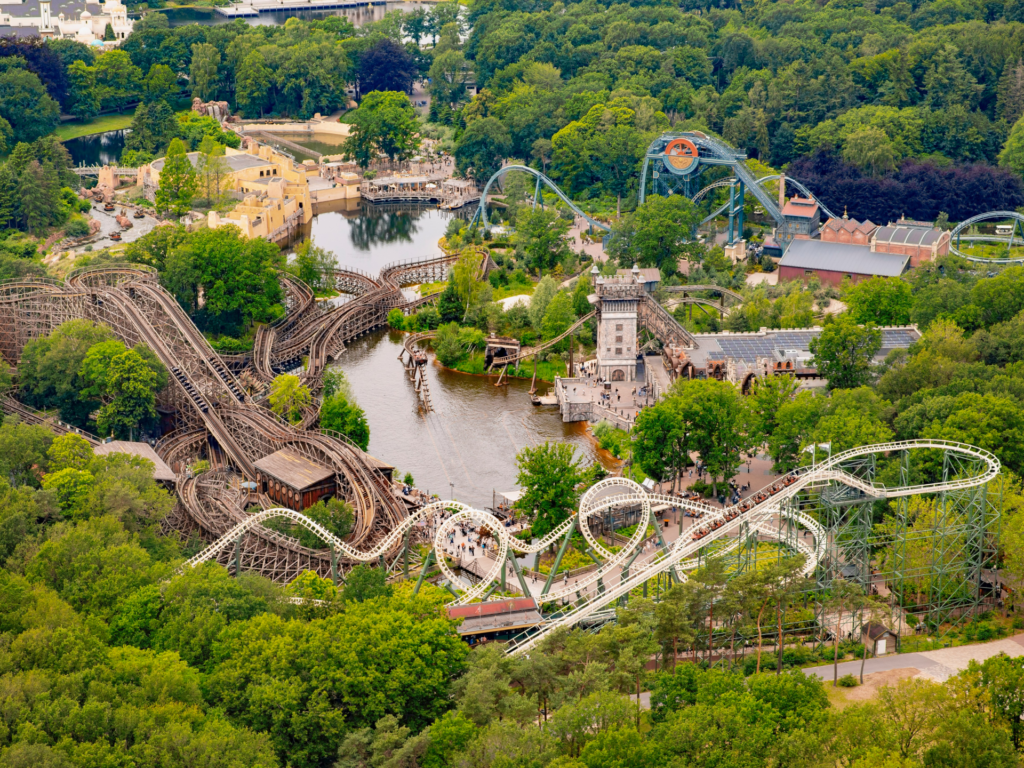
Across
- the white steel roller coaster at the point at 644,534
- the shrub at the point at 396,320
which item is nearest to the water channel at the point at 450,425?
the shrub at the point at 396,320

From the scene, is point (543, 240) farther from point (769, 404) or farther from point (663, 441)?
point (663, 441)

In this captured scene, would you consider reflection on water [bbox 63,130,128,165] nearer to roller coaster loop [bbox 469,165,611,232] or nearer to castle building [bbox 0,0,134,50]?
castle building [bbox 0,0,134,50]

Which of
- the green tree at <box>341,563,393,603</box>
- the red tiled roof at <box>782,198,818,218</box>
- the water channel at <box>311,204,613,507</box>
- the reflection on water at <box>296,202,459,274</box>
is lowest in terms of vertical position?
the reflection on water at <box>296,202,459,274</box>

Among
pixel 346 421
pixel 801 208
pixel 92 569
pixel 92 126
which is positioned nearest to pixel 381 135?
pixel 92 126

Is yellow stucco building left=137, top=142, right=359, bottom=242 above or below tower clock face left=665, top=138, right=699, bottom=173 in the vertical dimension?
below

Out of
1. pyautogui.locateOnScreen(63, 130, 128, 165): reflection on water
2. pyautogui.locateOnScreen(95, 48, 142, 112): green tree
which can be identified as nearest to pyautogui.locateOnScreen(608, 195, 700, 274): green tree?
pyautogui.locateOnScreen(63, 130, 128, 165): reflection on water

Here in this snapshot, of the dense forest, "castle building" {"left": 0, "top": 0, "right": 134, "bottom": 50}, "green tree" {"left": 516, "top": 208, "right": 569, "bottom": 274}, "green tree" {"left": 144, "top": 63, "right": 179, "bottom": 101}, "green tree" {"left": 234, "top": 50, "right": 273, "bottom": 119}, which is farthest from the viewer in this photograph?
"castle building" {"left": 0, "top": 0, "right": 134, "bottom": 50}

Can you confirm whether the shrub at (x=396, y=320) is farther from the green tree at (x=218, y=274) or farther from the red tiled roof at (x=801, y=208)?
the red tiled roof at (x=801, y=208)

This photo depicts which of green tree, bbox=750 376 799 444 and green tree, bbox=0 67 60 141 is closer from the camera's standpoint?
green tree, bbox=750 376 799 444
